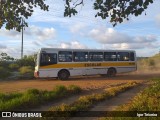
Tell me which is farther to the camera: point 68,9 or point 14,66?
point 14,66

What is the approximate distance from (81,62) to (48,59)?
300cm

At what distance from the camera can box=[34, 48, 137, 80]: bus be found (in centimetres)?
2709

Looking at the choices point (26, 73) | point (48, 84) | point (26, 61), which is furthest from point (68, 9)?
point (26, 61)

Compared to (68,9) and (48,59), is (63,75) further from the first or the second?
(68,9)

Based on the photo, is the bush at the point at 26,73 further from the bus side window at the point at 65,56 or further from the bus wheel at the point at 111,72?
the bus wheel at the point at 111,72

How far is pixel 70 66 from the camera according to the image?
28.3m

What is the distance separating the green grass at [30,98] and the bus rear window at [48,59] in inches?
343

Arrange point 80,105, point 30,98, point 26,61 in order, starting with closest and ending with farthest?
point 80,105 < point 30,98 < point 26,61

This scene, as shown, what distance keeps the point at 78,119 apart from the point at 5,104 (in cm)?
344

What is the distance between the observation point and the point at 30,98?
14.5 metres

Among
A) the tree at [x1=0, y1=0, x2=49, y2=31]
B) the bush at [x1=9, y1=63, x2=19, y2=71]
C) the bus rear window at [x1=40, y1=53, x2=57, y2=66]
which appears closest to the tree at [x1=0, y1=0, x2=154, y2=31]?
the tree at [x1=0, y1=0, x2=49, y2=31]

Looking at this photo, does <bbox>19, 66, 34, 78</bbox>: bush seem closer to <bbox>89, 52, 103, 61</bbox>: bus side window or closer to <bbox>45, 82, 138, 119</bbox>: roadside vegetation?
<bbox>89, 52, 103, 61</bbox>: bus side window

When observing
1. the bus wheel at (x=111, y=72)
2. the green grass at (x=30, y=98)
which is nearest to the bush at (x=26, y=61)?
the bus wheel at (x=111, y=72)

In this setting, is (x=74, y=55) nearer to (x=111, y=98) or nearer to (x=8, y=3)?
(x=111, y=98)
